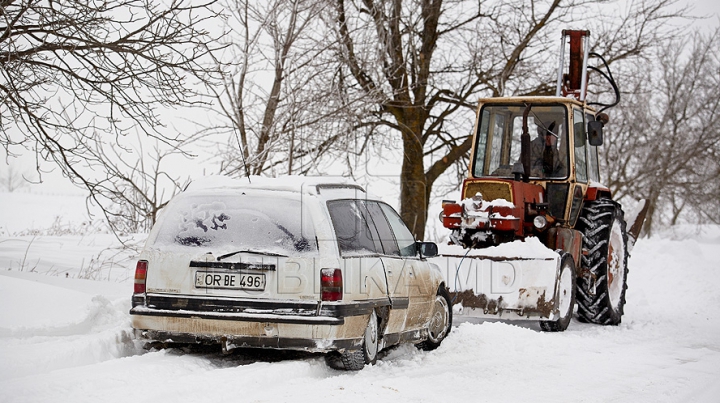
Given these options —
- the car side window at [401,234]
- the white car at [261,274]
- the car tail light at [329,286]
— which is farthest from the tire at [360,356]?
the car side window at [401,234]

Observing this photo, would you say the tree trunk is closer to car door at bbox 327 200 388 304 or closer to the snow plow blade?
the snow plow blade

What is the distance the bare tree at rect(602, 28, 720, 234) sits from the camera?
119 ft

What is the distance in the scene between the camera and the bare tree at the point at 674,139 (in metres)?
36.2

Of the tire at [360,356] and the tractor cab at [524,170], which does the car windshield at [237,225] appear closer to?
the tire at [360,356]

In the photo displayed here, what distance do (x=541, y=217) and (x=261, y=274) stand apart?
5149mm

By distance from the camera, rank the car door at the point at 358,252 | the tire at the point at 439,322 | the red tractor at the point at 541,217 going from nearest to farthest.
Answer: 1. the car door at the point at 358,252
2. the tire at the point at 439,322
3. the red tractor at the point at 541,217

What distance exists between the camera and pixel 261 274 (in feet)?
20.2

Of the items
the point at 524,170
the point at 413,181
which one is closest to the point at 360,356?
the point at 524,170

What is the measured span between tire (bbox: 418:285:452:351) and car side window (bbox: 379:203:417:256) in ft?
2.32

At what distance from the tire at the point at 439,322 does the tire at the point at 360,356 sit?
1422 millimetres

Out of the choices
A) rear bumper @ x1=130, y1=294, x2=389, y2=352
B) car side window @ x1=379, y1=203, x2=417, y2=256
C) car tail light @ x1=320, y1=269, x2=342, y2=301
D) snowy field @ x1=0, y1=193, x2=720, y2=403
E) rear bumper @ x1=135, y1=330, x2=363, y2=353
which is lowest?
snowy field @ x1=0, y1=193, x2=720, y2=403

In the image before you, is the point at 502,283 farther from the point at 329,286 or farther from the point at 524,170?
the point at 329,286

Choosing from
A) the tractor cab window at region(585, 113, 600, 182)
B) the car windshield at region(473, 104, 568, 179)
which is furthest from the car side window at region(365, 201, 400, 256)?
the tractor cab window at region(585, 113, 600, 182)

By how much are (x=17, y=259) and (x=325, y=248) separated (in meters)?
6.68
